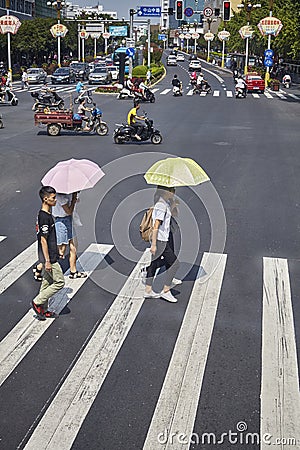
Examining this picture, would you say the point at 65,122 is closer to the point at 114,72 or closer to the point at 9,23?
the point at 9,23

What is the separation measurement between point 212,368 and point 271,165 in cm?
1224

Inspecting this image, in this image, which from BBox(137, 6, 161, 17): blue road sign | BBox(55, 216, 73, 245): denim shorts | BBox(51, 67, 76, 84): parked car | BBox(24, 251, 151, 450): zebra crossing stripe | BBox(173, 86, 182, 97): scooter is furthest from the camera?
BBox(51, 67, 76, 84): parked car

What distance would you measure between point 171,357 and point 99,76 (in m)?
49.7

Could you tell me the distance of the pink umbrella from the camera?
818 centimetres

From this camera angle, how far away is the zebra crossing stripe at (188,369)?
5.46 metres

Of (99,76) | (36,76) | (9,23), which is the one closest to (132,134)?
(9,23)

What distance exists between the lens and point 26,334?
7250 millimetres

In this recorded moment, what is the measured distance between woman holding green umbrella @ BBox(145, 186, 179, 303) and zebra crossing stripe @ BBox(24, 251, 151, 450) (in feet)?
1.11

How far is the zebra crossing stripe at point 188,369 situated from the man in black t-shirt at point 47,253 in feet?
5.52

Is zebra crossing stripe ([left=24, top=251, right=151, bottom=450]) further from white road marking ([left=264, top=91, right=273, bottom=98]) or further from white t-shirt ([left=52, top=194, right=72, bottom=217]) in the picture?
white road marking ([left=264, top=91, right=273, bottom=98])

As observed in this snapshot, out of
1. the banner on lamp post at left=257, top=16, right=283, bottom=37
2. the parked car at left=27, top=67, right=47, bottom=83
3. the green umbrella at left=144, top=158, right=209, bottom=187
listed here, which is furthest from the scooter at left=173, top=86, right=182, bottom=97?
the green umbrella at left=144, top=158, right=209, bottom=187

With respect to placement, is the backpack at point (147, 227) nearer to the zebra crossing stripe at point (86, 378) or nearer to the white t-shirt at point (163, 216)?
the white t-shirt at point (163, 216)

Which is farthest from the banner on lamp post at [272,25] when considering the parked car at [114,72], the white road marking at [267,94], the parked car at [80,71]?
the parked car at [80,71]

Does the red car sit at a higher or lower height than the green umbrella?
lower
